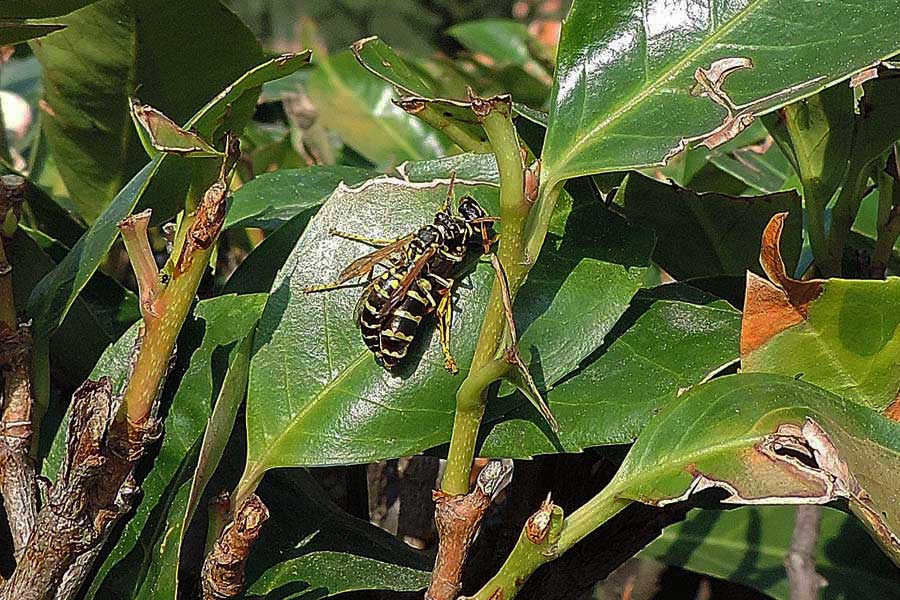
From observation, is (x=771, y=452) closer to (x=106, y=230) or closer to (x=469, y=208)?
(x=469, y=208)

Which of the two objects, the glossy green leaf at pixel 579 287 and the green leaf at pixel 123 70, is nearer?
the glossy green leaf at pixel 579 287

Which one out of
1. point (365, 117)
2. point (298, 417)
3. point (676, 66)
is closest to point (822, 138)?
point (676, 66)

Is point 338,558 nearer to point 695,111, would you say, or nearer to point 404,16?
point 695,111

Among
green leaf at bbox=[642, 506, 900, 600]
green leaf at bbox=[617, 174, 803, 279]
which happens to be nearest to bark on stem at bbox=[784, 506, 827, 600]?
green leaf at bbox=[642, 506, 900, 600]

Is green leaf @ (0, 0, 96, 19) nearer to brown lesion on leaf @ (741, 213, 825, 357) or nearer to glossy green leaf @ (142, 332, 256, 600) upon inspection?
glossy green leaf @ (142, 332, 256, 600)

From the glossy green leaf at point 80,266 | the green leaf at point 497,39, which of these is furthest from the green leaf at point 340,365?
the green leaf at point 497,39

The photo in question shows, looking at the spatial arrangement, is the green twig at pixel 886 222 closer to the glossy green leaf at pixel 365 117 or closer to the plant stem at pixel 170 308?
the plant stem at pixel 170 308

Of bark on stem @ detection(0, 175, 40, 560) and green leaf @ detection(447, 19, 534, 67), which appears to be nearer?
bark on stem @ detection(0, 175, 40, 560)
